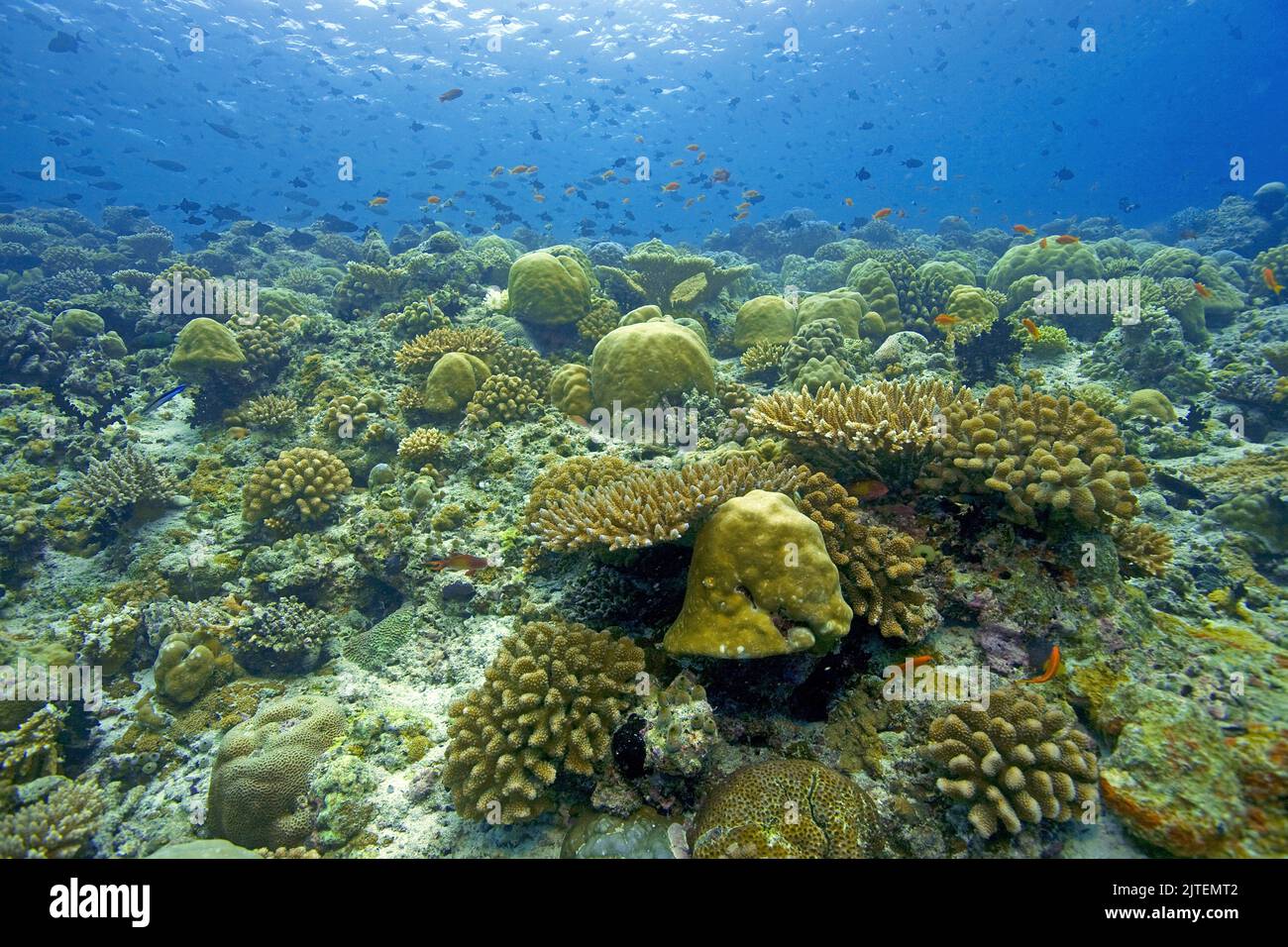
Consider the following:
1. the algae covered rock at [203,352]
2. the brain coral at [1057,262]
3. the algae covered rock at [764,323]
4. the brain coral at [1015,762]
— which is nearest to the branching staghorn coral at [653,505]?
the brain coral at [1015,762]

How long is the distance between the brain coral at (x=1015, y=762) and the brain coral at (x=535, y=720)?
219 cm

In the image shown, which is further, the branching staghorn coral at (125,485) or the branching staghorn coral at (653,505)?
the branching staghorn coral at (125,485)

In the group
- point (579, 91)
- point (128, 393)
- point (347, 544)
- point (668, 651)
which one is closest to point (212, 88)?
point (579, 91)

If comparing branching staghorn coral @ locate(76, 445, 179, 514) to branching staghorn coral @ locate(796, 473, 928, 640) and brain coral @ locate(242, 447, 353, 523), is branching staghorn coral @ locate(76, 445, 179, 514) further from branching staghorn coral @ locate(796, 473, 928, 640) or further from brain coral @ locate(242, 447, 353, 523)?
branching staghorn coral @ locate(796, 473, 928, 640)

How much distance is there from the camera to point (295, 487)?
726cm

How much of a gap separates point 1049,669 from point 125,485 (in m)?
11.0

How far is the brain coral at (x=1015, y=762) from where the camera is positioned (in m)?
3.14

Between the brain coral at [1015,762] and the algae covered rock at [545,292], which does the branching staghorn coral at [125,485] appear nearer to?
the algae covered rock at [545,292]

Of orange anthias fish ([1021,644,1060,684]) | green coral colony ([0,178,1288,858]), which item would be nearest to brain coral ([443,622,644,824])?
green coral colony ([0,178,1288,858])

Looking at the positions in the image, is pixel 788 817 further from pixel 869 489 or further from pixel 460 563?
pixel 460 563

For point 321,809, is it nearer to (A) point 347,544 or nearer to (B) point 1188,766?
(A) point 347,544

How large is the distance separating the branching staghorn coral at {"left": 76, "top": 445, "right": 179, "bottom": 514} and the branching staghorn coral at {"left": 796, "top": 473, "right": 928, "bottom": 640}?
8948 mm

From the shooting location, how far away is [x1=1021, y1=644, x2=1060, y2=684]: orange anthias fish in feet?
12.2

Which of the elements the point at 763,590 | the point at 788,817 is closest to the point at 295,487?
the point at 763,590
